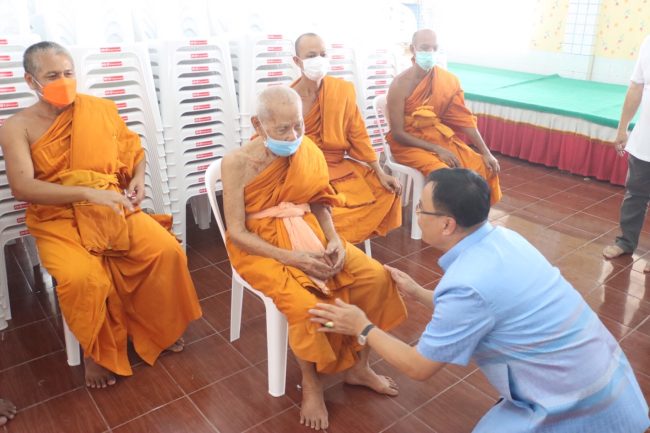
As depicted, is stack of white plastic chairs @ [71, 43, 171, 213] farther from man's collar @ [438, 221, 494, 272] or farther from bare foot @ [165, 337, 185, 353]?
man's collar @ [438, 221, 494, 272]

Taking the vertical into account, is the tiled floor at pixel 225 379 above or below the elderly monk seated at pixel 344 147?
below

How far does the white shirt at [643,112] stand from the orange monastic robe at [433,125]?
892 mm

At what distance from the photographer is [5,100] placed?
9.40 feet

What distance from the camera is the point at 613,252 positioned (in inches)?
146

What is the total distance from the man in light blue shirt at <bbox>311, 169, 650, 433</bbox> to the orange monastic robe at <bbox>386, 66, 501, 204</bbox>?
221cm

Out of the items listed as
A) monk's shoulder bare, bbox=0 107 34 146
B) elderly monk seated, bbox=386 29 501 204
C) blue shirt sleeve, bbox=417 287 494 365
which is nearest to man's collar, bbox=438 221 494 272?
blue shirt sleeve, bbox=417 287 494 365

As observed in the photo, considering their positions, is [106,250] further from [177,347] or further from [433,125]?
[433,125]

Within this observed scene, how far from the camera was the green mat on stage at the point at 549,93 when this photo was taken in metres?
5.28

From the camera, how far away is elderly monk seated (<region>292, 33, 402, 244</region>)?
10.7 ft

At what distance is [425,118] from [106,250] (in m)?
2.30

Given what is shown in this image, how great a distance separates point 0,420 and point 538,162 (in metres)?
5.03

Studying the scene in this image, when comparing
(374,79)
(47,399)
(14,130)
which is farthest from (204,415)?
(374,79)

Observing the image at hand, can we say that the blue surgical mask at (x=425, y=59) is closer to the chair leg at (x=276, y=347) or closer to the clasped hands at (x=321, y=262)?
the clasped hands at (x=321, y=262)

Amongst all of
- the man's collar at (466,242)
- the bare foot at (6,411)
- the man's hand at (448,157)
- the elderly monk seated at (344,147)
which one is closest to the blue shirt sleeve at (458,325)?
the man's collar at (466,242)
